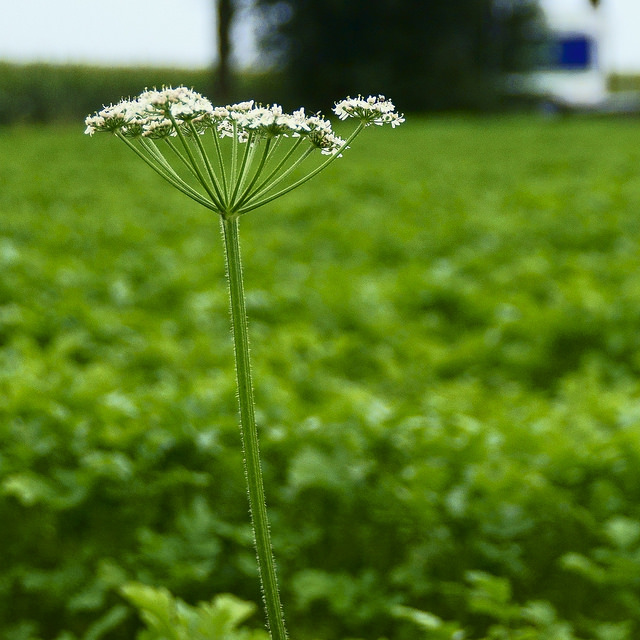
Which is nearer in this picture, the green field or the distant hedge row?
the green field

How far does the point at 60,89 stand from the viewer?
39.4 meters

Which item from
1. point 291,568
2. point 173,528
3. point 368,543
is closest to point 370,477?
point 368,543

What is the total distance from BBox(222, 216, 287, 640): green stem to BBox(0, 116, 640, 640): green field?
2.49ft

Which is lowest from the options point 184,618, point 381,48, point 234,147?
point 184,618

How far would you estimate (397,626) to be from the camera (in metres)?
2.80

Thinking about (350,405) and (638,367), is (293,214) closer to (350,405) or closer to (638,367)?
(638,367)

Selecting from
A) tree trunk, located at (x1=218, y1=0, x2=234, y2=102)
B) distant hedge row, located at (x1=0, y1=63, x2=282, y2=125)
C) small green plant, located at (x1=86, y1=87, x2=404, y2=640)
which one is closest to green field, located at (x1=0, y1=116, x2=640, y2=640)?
small green plant, located at (x1=86, y1=87, x2=404, y2=640)

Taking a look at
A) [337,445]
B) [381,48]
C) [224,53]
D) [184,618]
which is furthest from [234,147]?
[381,48]

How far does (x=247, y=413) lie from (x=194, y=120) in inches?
18.9

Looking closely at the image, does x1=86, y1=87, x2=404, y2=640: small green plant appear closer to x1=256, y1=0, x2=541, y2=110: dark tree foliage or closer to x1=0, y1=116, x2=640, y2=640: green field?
x1=0, y1=116, x2=640, y2=640: green field

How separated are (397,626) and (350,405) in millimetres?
861

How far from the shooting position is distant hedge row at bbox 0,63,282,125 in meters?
38.0

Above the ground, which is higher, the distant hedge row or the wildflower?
the distant hedge row

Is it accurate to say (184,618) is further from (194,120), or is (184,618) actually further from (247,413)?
(194,120)
